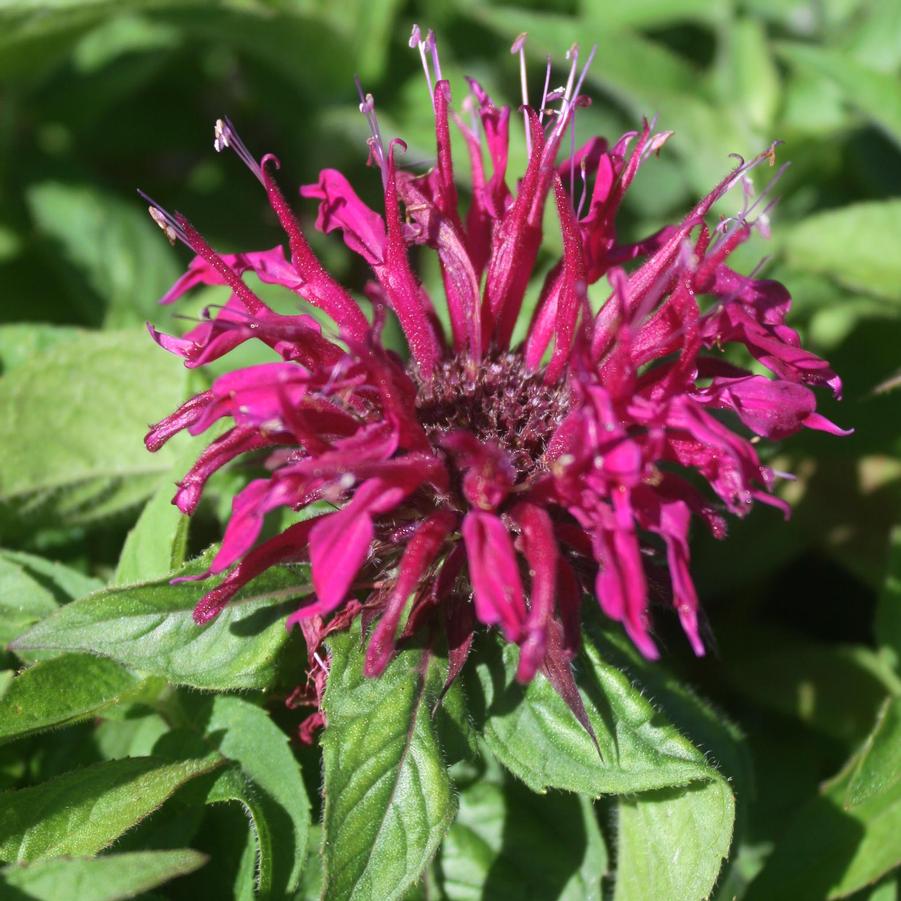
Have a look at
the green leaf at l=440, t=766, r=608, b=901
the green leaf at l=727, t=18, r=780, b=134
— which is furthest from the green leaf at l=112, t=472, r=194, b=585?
the green leaf at l=727, t=18, r=780, b=134

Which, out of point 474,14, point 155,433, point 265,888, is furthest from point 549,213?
point 265,888

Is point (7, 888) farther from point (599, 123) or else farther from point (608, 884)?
point (599, 123)

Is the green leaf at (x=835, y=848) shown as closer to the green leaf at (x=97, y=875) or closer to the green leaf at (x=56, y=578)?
the green leaf at (x=97, y=875)

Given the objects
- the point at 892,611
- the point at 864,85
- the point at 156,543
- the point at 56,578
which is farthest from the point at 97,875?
the point at 864,85

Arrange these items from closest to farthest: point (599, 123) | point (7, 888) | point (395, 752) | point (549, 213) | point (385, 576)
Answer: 1. point (7, 888)
2. point (395, 752)
3. point (385, 576)
4. point (549, 213)
5. point (599, 123)

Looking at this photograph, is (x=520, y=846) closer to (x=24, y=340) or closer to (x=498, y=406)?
(x=498, y=406)

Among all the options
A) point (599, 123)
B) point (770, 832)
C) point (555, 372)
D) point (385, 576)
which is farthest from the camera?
point (599, 123)
